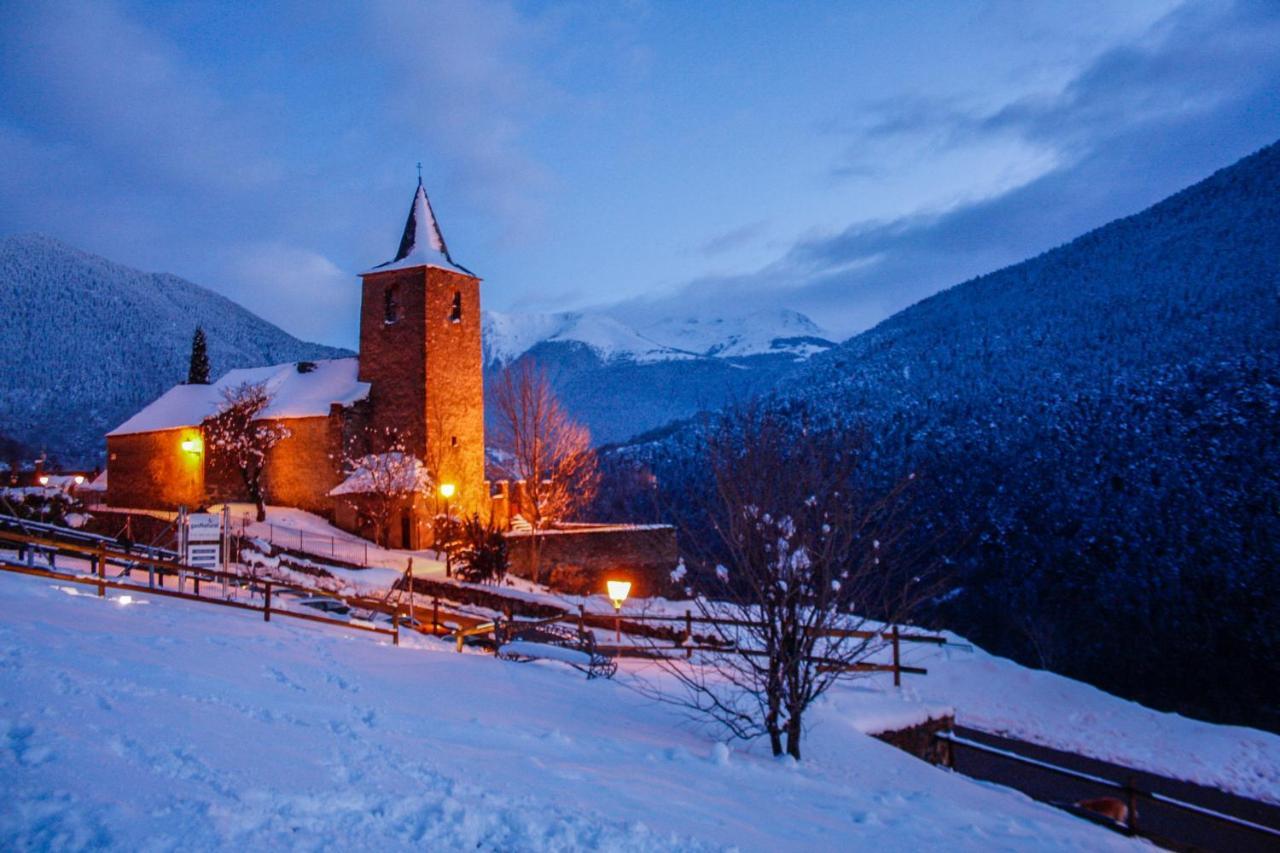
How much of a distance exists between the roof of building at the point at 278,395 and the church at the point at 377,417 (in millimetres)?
83

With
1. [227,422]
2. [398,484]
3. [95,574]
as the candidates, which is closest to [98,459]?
[227,422]

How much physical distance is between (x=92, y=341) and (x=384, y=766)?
127 meters

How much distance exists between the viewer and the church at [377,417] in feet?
110

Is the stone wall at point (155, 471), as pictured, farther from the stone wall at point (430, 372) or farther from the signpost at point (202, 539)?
the signpost at point (202, 539)

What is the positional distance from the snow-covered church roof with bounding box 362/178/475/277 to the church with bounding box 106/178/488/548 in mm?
59

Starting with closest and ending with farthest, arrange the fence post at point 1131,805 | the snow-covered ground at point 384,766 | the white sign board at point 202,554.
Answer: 1. the snow-covered ground at point 384,766
2. the fence post at point 1131,805
3. the white sign board at point 202,554

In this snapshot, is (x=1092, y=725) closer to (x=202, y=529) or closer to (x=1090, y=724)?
(x=1090, y=724)

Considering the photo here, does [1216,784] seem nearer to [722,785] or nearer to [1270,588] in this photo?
[722,785]

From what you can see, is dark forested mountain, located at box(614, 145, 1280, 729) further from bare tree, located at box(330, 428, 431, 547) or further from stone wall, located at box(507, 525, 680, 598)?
bare tree, located at box(330, 428, 431, 547)

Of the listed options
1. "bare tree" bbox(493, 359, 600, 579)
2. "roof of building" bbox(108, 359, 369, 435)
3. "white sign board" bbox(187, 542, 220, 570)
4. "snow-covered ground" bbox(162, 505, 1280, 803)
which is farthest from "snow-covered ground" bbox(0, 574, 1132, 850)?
"roof of building" bbox(108, 359, 369, 435)

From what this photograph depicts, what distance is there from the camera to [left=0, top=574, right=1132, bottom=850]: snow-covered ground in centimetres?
446

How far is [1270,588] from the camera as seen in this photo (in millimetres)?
34469

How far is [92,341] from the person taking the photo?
11025 cm

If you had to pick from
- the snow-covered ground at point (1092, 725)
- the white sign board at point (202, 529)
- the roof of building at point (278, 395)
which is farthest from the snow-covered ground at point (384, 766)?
the roof of building at point (278, 395)
